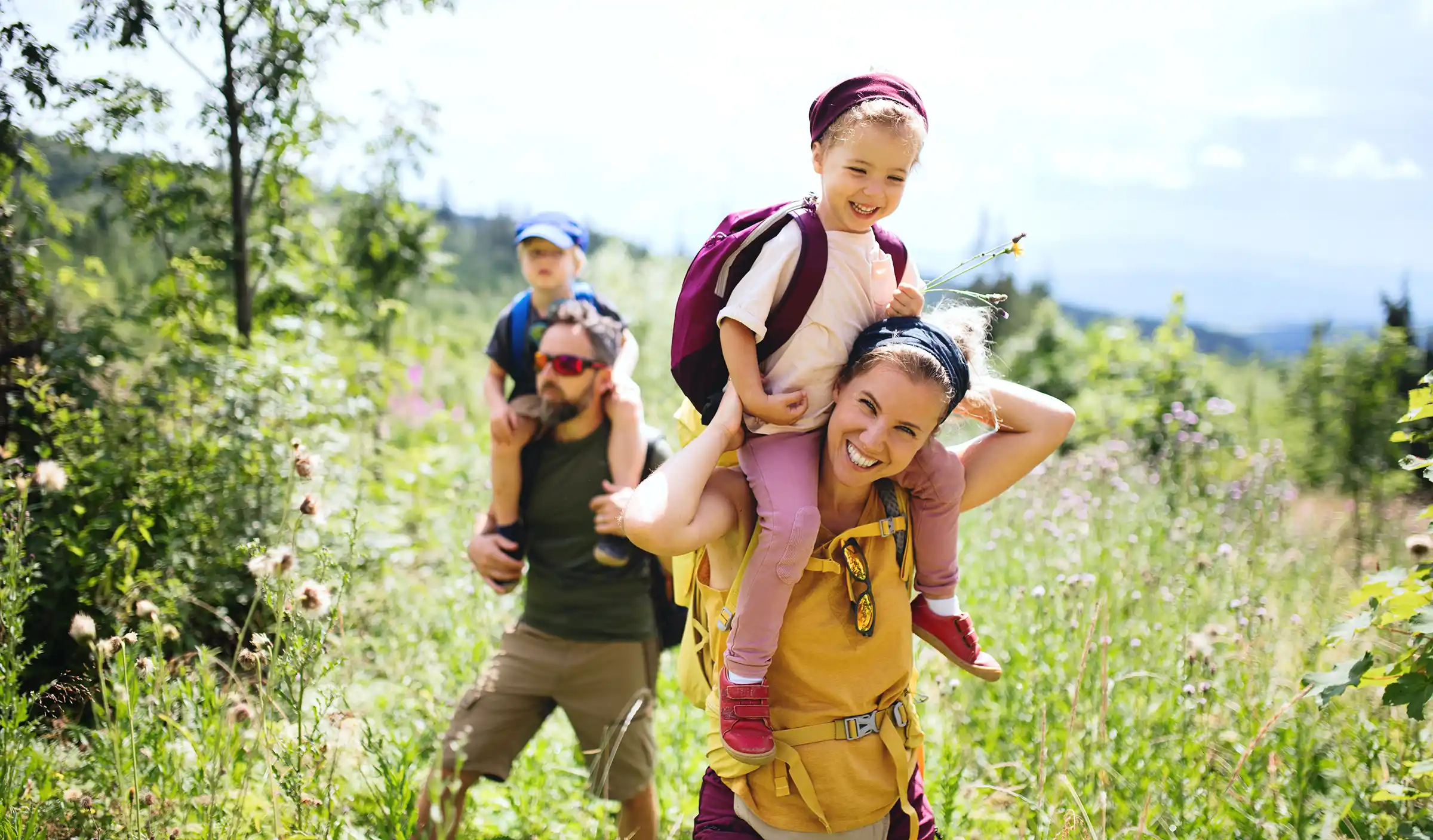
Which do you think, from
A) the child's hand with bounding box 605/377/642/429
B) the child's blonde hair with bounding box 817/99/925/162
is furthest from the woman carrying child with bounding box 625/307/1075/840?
the child's hand with bounding box 605/377/642/429

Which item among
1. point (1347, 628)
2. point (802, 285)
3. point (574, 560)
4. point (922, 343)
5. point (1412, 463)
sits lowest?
point (574, 560)

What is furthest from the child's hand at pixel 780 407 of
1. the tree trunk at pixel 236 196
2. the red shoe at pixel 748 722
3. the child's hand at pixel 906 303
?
the tree trunk at pixel 236 196

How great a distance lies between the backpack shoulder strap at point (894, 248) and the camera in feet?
6.95

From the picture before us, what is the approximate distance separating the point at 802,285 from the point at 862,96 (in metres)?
0.43

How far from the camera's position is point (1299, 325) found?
12781 mm

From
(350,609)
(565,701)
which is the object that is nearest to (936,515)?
(565,701)

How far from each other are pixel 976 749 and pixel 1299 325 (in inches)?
480

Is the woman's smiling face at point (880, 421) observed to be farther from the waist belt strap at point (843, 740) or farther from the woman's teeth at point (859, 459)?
the waist belt strap at point (843, 740)

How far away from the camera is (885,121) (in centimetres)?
185

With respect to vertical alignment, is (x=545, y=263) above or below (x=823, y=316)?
above

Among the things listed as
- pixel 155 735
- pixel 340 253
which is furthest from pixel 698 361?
pixel 340 253

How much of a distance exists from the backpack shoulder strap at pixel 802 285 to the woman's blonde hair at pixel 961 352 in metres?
0.16

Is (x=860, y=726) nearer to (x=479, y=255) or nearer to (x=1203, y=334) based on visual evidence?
(x=479, y=255)

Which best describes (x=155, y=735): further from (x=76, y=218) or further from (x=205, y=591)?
(x=76, y=218)
